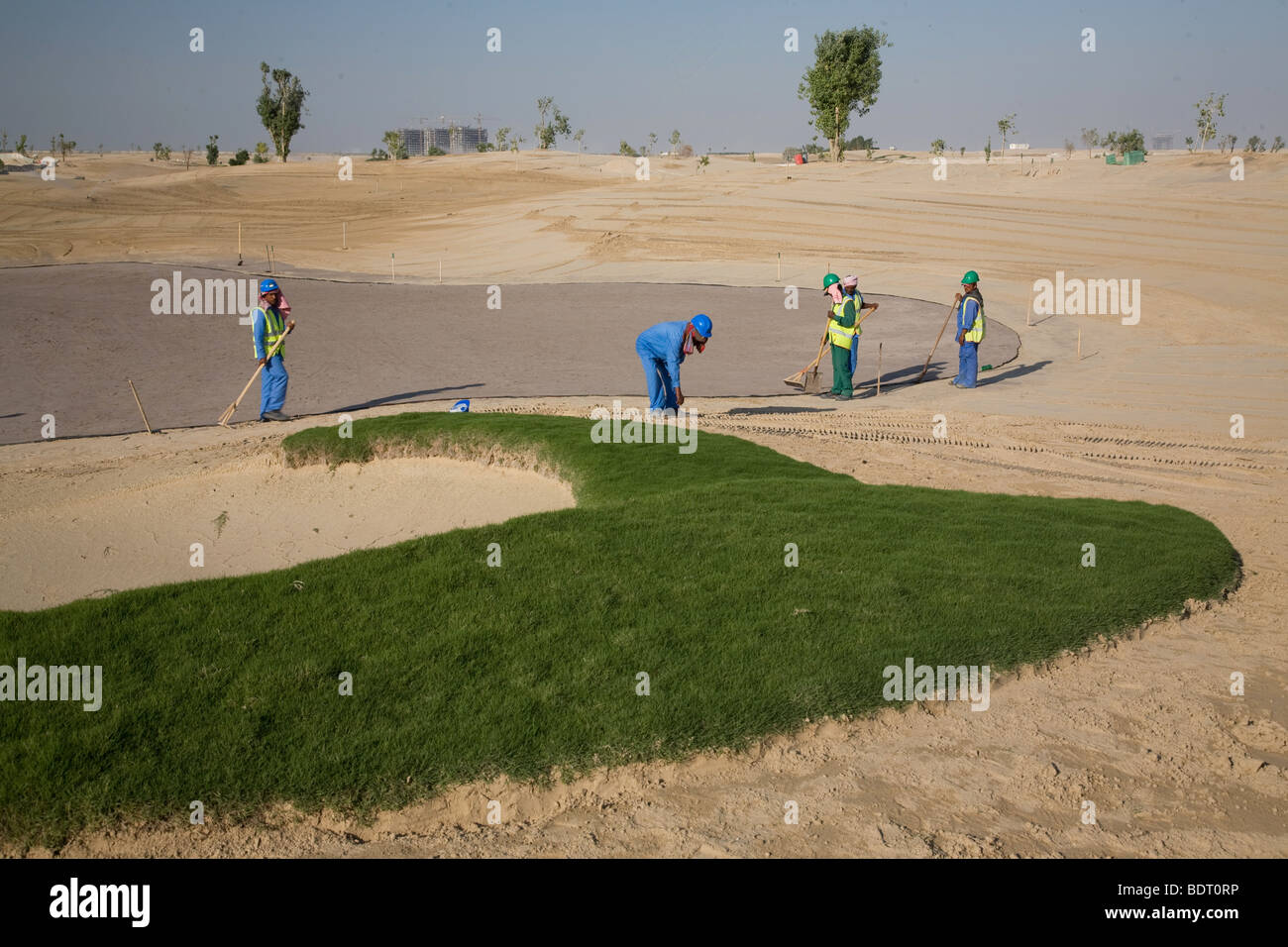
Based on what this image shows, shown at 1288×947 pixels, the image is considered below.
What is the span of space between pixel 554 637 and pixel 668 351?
8325mm

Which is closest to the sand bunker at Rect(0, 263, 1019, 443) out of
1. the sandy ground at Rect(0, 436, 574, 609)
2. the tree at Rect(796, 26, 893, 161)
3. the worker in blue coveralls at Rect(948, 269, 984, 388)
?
the worker in blue coveralls at Rect(948, 269, 984, 388)

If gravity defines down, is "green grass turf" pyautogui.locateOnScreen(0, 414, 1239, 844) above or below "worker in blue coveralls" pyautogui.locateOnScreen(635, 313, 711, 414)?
below

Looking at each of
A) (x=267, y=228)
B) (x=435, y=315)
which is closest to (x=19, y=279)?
(x=435, y=315)

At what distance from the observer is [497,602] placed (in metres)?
8.85

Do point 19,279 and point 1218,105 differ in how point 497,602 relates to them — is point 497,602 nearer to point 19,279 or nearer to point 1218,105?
point 19,279

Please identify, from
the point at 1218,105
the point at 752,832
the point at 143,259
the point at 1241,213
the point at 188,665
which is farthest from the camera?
the point at 1218,105

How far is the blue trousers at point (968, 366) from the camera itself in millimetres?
20828

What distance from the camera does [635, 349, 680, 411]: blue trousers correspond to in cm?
1653

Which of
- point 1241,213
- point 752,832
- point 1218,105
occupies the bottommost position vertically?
point 752,832

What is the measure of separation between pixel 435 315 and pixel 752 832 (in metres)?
24.9

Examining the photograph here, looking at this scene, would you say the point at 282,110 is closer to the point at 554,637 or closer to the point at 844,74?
the point at 844,74

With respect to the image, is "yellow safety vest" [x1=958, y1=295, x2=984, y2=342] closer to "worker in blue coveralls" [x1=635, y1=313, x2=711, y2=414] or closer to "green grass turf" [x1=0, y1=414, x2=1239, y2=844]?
"worker in blue coveralls" [x1=635, y1=313, x2=711, y2=414]

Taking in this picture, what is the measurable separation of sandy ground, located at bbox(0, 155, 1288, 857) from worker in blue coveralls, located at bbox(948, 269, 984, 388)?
2.11ft

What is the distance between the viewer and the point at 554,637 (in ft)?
27.3
